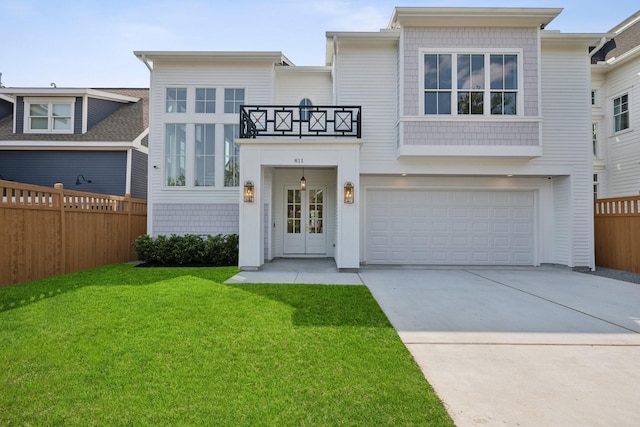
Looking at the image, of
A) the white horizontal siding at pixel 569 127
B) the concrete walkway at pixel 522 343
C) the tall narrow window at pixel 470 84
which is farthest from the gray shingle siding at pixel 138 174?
the white horizontal siding at pixel 569 127

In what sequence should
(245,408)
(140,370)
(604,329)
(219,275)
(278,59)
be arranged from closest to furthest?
(245,408), (140,370), (604,329), (219,275), (278,59)

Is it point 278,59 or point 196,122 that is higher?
point 278,59

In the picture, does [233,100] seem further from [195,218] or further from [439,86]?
[439,86]

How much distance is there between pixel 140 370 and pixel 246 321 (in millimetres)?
1467

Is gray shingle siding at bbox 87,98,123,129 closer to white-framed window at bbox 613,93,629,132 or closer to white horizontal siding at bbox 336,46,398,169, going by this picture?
white horizontal siding at bbox 336,46,398,169

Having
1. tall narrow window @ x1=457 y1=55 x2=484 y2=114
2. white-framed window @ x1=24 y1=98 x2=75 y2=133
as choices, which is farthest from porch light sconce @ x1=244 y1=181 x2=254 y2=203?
white-framed window @ x1=24 y1=98 x2=75 y2=133

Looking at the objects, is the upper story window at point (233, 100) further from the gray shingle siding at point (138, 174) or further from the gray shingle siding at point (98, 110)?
the gray shingle siding at point (98, 110)

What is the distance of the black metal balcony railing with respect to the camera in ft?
27.7

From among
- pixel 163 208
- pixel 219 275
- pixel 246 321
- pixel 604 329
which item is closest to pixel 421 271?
pixel 604 329

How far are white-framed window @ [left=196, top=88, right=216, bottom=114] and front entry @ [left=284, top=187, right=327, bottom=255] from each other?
341 centimetres

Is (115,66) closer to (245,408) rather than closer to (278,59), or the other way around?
(278,59)

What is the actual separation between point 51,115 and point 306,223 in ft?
35.5

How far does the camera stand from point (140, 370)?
2.85 m

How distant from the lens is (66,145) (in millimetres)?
11859
